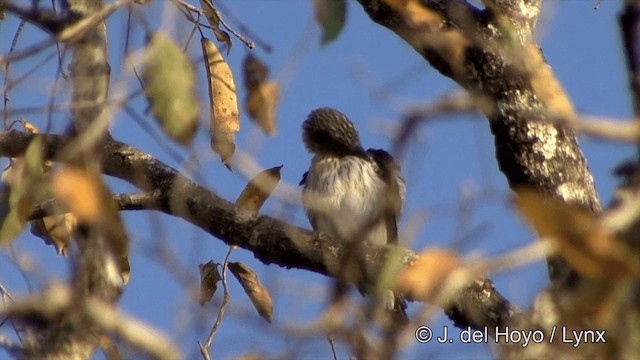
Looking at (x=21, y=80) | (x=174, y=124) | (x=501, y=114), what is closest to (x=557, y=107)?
(x=174, y=124)

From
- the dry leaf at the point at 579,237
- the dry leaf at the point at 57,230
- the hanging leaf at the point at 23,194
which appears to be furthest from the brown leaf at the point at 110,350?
the dry leaf at the point at 579,237

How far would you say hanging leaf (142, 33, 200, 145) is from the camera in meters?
2.35

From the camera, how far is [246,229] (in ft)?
15.2

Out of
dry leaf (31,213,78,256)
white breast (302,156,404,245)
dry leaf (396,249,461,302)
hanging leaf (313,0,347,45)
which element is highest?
white breast (302,156,404,245)

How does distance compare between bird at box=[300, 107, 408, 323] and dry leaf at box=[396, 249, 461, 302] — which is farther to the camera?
bird at box=[300, 107, 408, 323]

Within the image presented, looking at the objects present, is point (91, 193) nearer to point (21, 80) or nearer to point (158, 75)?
point (158, 75)

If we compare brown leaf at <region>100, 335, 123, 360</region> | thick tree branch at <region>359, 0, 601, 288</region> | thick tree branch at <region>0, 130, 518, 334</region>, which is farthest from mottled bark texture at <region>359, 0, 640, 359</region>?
brown leaf at <region>100, 335, 123, 360</region>

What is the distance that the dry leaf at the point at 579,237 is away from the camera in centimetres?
157

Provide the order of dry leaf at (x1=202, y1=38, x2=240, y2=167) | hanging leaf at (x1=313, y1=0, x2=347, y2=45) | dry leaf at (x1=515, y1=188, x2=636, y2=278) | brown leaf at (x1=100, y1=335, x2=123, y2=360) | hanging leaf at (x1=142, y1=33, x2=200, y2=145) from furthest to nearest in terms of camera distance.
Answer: dry leaf at (x1=202, y1=38, x2=240, y2=167)
brown leaf at (x1=100, y1=335, x2=123, y2=360)
hanging leaf at (x1=313, y1=0, x2=347, y2=45)
hanging leaf at (x1=142, y1=33, x2=200, y2=145)
dry leaf at (x1=515, y1=188, x2=636, y2=278)

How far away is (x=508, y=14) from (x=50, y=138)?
1.85 meters

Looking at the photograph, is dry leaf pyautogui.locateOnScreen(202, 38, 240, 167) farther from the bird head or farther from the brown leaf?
the bird head

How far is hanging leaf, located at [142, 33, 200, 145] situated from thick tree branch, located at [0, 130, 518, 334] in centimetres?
194

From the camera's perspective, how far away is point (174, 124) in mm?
2350

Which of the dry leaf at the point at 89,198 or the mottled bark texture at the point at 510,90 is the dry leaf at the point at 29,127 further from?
the dry leaf at the point at 89,198
